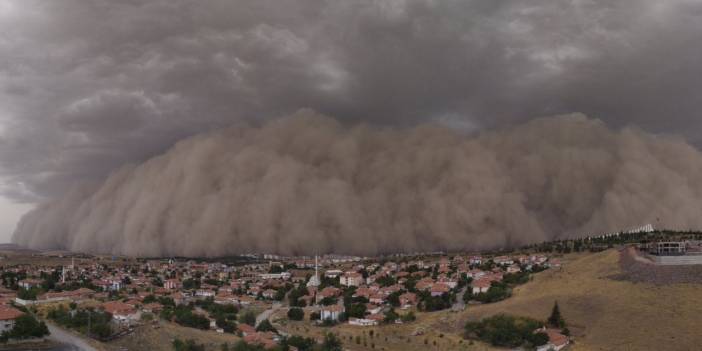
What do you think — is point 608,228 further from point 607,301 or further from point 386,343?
point 386,343

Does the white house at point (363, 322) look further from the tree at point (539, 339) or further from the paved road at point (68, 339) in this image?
the paved road at point (68, 339)

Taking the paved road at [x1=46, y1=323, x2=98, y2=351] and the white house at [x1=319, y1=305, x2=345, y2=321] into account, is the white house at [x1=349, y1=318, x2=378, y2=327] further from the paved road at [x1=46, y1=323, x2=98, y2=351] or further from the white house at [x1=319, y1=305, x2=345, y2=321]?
the paved road at [x1=46, y1=323, x2=98, y2=351]

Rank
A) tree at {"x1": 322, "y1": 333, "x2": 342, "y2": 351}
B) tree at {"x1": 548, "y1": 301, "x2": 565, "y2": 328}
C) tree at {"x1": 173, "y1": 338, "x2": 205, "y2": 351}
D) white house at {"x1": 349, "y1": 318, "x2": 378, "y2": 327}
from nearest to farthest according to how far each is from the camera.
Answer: tree at {"x1": 173, "y1": 338, "x2": 205, "y2": 351}
tree at {"x1": 322, "y1": 333, "x2": 342, "y2": 351}
tree at {"x1": 548, "y1": 301, "x2": 565, "y2": 328}
white house at {"x1": 349, "y1": 318, "x2": 378, "y2": 327}

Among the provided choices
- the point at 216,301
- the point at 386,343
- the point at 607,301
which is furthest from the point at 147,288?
the point at 607,301

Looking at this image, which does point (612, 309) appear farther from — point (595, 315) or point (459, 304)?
point (459, 304)

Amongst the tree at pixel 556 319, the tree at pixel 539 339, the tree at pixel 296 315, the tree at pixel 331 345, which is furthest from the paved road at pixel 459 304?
the tree at pixel 331 345

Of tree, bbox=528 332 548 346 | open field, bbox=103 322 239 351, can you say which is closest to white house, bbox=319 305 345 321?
open field, bbox=103 322 239 351
